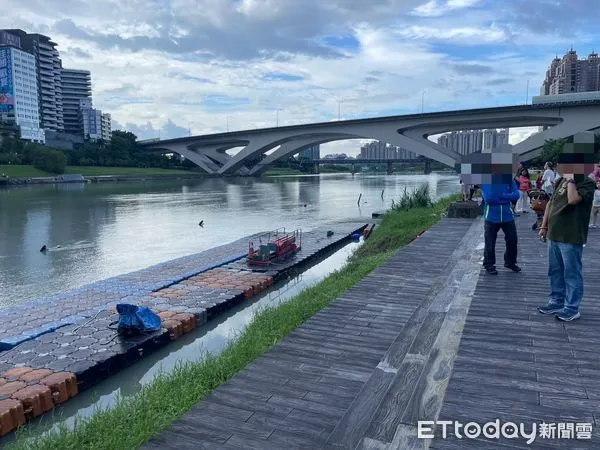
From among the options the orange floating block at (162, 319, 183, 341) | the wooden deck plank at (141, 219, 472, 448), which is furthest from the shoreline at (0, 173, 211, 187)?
the wooden deck plank at (141, 219, 472, 448)

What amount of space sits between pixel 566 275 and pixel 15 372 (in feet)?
20.4

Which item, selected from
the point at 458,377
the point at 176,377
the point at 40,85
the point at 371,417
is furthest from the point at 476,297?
the point at 40,85

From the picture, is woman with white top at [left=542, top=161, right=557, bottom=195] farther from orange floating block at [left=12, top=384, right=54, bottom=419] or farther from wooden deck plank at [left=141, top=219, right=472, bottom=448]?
orange floating block at [left=12, top=384, right=54, bottom=419]

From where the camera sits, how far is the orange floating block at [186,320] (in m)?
7.50

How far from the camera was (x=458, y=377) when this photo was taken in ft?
10.5

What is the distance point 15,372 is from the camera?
5.57m

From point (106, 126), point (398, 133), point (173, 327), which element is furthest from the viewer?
point (106, 126)

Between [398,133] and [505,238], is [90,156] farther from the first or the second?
[505,238]

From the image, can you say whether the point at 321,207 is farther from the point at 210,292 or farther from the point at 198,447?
the point at 198,447

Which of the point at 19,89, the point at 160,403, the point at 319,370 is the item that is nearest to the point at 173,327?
the point at 160,403

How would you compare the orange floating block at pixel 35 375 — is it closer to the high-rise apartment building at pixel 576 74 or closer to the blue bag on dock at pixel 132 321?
the blue bag on dock at pixel 132 321

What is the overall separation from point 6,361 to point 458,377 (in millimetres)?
5744

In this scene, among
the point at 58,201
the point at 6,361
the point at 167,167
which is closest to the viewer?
the point at 6,361

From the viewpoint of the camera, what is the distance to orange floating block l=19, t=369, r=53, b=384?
5.35 meters
